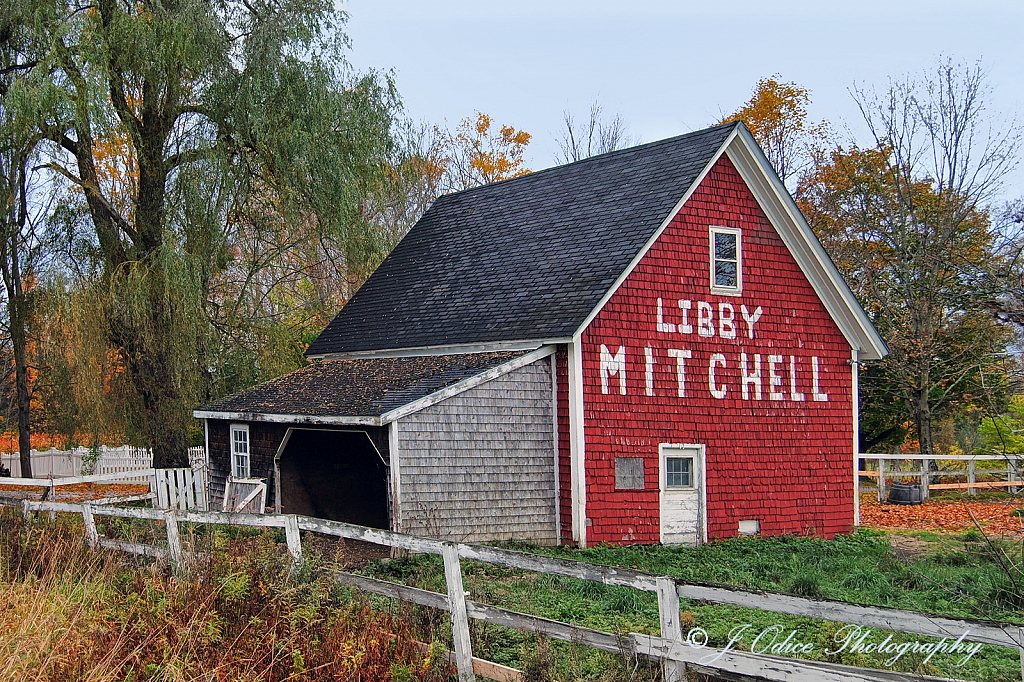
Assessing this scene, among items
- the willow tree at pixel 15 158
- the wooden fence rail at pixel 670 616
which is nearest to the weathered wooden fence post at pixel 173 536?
the wooden fence rail at pixel 670 616

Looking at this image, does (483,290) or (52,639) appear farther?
(483,290)

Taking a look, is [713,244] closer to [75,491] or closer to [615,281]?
[615,281]

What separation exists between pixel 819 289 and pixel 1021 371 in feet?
21.2

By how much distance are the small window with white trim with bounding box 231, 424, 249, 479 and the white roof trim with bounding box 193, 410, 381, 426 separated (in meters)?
0.62

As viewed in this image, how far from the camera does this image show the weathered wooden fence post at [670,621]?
5449 mm

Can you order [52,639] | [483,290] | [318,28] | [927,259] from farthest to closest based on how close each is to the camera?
[927,259] < [318,28] < [483,290] < [52,639]

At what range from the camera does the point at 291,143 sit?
1986cm

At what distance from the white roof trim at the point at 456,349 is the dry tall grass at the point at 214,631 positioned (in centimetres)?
826

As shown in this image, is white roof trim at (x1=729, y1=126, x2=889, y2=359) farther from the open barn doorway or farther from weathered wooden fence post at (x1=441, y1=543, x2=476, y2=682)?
weathered wooden fence post at (x1=441, y1=543, x2=476, y2=682)

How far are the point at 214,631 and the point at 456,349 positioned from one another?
1106 cm

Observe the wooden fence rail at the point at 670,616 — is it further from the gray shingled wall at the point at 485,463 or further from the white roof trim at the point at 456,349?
the white roof trim at the point at 456,349

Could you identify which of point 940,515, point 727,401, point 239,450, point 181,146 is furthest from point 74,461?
point 940,515

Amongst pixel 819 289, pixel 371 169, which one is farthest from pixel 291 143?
pixel 819 289

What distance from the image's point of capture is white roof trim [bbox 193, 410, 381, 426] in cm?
1404
